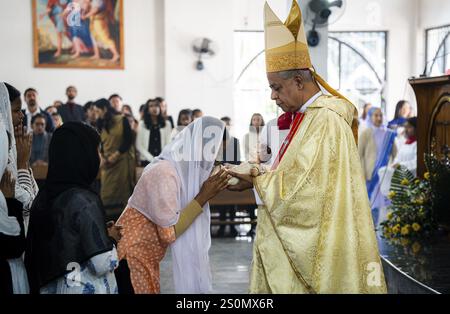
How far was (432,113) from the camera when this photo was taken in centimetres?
514

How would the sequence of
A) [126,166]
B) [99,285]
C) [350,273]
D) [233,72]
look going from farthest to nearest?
[233,72] → [126,166] → [350,273] → [99,285]

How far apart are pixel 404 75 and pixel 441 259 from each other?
8555 mm

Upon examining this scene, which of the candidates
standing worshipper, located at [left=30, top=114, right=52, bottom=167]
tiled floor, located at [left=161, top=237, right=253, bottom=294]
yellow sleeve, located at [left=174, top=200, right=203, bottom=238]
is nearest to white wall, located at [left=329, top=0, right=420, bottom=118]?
tiled floor, located at [left=161, top=237, right=253, bottom=294]

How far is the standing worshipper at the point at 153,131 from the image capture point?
780 centimetres

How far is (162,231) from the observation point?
3.19 metres

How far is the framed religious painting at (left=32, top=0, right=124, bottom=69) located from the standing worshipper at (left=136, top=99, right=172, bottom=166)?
Answer: 132 inches

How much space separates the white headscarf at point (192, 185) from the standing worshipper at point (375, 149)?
4.51 m

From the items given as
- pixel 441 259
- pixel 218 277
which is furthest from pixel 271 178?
pixel 218 277

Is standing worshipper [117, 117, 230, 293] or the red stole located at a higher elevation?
the red stole

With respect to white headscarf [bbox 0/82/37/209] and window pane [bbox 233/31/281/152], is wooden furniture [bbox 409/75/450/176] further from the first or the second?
window pane [bbox 233/31/281/152]

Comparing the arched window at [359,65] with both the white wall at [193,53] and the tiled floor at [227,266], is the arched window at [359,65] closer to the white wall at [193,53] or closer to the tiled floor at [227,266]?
the white wall at [193,53]

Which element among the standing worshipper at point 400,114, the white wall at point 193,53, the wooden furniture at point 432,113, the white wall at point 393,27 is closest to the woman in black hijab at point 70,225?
the wooden furniture at point 432,113

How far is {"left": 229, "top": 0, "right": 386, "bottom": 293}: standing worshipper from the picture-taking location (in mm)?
2623
